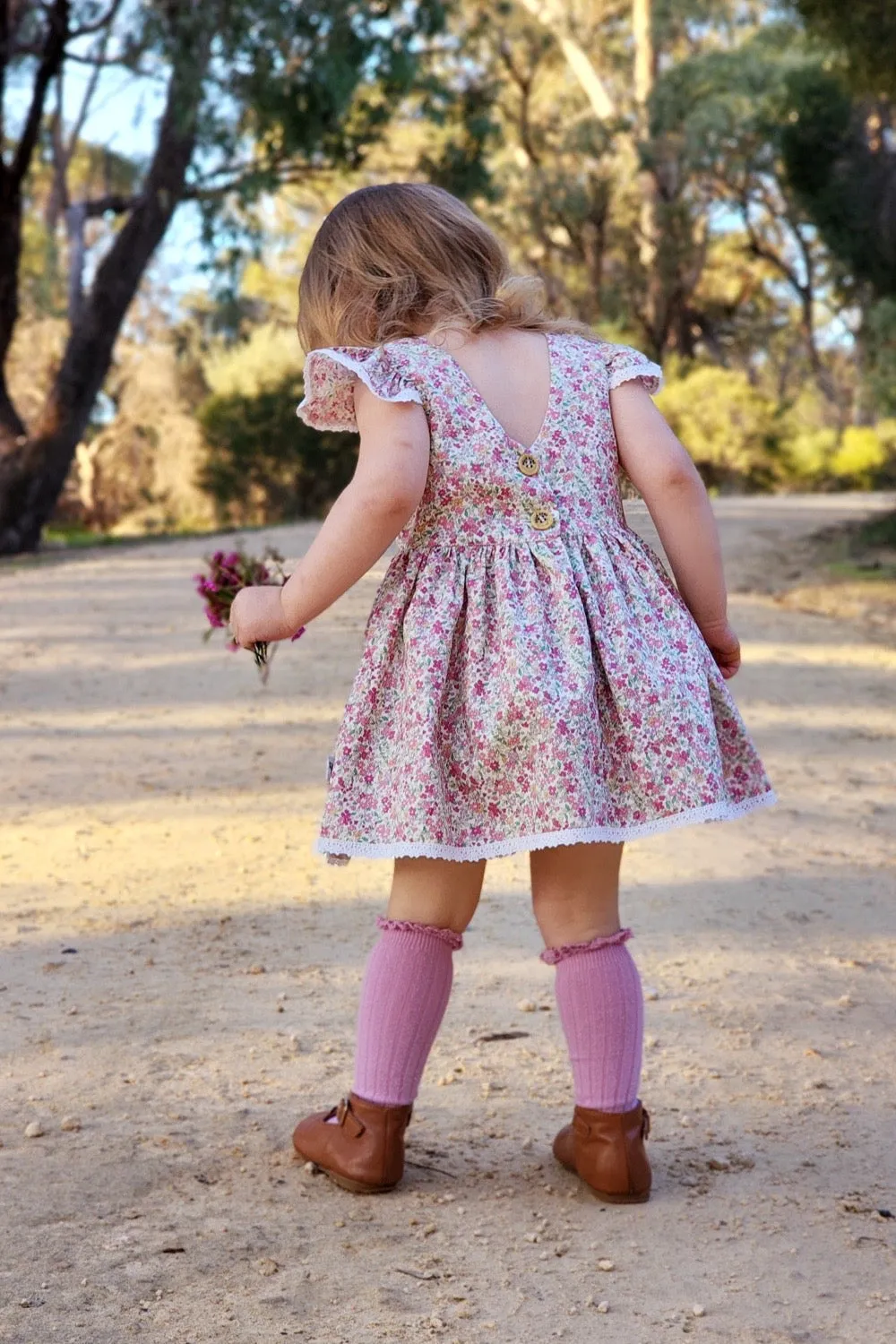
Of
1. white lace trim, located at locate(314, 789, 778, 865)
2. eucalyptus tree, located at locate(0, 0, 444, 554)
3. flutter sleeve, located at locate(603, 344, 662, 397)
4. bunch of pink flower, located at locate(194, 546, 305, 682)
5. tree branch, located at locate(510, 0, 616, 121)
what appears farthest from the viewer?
tree branch, located at locate(510, 0, 616, 121)

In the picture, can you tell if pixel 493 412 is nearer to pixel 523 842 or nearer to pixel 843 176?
pixel 523 842

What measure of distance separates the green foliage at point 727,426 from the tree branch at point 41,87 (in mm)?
12899

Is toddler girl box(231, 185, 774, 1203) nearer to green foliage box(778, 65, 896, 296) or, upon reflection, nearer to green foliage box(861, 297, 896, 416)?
green foliage box(861, 297, 896, 416)

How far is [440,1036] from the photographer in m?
3.09

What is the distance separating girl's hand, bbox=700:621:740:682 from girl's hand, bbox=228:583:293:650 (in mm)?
663

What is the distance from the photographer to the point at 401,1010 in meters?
2.47

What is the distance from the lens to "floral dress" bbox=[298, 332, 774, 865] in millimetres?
2375

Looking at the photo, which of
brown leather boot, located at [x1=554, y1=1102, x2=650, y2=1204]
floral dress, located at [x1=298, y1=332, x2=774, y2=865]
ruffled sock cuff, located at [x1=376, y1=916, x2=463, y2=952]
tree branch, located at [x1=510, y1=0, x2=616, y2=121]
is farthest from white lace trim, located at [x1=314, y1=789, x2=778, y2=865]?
tree branch, located at [x1=510, y1=0, x2=616, y2=121]

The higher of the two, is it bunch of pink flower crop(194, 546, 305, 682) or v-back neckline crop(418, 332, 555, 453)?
v-back neckline crop(418, 332, 555, 453)

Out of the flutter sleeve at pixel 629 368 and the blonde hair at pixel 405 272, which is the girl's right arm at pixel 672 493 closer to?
the flutter sleeve at pixel 629 368

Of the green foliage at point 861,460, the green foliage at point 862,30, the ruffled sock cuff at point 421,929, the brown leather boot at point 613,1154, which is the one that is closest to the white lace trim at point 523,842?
the ruffled sock cuff at point 421,929

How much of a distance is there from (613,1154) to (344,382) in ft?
3.91

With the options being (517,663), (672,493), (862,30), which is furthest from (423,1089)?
(862,30)

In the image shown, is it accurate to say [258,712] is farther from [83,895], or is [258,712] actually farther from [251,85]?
[251,85]
